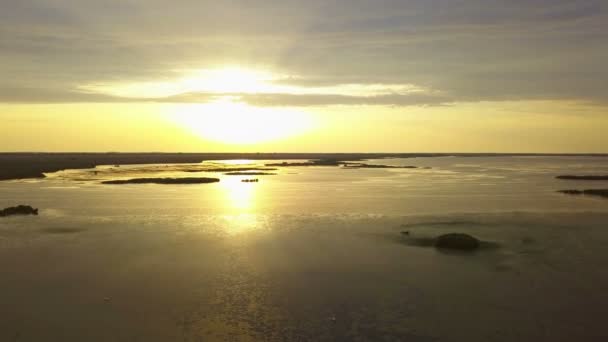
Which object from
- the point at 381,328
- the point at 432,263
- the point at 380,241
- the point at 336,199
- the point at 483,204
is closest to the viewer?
the point at 381,328

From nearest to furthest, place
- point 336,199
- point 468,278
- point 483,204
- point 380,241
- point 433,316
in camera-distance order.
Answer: point 433,316 → point 468,278 → point 380,241 → point 483,204 → point 336,199

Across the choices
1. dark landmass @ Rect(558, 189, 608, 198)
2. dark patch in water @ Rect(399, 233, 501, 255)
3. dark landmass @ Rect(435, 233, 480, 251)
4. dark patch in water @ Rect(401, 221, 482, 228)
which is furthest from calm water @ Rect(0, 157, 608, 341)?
dark landmass @ Rect(558, 189, 608, 198)

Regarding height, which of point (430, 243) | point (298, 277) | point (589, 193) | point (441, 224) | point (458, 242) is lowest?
point (298, 277)

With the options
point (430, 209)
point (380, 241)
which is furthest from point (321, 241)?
point (430, 209)

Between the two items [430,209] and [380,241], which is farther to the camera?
[430,209]

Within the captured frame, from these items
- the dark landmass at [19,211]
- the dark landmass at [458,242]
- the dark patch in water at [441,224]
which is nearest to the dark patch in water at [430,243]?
the dark landmass at [458,242]

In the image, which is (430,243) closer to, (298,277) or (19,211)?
(298,277)

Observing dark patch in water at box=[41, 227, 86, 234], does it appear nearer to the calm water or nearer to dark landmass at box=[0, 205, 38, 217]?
the calm water

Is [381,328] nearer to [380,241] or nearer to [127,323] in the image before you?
[127,323]

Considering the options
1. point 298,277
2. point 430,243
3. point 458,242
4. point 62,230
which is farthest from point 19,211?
point 458,242
